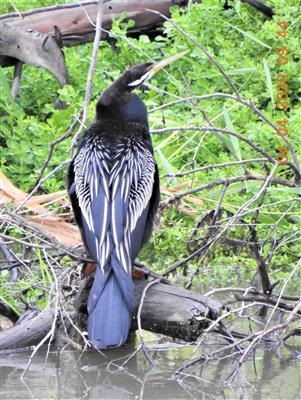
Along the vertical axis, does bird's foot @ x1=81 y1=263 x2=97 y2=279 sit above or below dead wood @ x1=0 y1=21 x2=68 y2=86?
above

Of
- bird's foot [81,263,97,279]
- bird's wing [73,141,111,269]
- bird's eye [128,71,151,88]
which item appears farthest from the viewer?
bird's eye [128,71,151,88]

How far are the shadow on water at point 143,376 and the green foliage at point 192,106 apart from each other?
3.92ft

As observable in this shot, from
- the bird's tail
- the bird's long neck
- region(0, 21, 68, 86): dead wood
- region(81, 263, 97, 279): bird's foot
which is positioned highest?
the bird's long neck

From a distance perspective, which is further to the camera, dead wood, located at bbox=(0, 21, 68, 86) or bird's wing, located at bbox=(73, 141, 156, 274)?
dead wood, located at bbox=(0, 21, 68, 86)

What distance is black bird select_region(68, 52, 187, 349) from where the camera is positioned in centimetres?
476

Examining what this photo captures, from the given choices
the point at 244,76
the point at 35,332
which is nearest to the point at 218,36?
the point at 244,76

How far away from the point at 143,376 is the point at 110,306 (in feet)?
1.21

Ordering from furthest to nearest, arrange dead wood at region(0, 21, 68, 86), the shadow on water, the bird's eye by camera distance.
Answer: dead wood at region(0, 21, 68, 86), the bird's eye, the shadow on water

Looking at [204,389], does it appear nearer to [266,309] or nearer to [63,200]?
[266,309]

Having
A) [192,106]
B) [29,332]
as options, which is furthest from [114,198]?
[192,106]

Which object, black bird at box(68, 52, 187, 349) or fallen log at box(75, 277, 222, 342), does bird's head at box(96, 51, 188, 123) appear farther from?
fallen log at box(75, 277, 222, 342)

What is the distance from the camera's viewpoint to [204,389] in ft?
15.4

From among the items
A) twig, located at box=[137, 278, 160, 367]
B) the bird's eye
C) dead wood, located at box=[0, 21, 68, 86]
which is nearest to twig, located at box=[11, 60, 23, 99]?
dead wood, located at box=[0, 21, 68, 86]

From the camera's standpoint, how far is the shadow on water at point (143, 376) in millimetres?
4629
